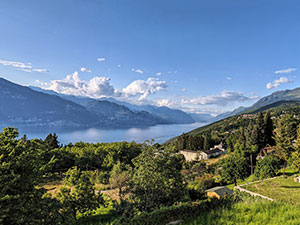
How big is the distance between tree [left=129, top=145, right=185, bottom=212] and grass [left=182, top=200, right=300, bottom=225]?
3.79 meters

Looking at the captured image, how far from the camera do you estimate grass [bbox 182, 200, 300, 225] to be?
398 centimetres

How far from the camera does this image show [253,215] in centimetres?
426

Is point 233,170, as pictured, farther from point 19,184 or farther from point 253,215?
point 19,184

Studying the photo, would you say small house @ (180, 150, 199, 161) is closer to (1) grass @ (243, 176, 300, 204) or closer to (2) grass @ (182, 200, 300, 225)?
(1) grass @ (243, 176, 300, 204)

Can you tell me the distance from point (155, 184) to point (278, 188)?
64.7ft

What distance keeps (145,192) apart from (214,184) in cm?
2443

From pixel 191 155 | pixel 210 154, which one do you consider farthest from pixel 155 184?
pixel 210 154

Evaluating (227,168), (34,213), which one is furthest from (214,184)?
(34,213)

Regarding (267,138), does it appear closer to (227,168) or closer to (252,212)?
(227,168)

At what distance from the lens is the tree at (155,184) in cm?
784

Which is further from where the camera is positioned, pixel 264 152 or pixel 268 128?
pixel 268 128

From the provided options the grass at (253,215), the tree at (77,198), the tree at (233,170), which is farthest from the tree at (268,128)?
the tree at (77,198)

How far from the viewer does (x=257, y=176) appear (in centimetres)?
2672

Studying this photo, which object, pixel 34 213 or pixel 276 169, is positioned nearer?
pixel 34 213
